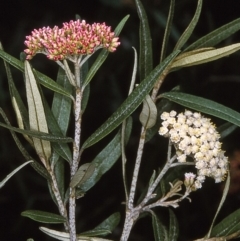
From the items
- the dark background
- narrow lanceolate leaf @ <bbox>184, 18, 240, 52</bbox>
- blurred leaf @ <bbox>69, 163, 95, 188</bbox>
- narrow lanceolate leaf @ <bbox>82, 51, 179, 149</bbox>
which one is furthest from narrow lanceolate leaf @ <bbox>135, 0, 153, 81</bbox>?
the dark background

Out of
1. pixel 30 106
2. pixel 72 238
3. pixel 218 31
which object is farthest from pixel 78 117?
pixel 218 31

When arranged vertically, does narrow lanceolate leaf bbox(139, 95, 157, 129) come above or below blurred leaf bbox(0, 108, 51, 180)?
above

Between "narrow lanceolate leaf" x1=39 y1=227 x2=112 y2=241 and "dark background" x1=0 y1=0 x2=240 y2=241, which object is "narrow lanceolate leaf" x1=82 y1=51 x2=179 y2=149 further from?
"dark background" x1=0 y1=0 x2=240 y2=241

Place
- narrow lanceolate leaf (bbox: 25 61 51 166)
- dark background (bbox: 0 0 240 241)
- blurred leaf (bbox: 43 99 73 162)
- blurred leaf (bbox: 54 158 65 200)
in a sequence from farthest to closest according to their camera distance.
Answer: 1. dark background (bbox: 0 0 240 241)
2. blurred leaf (bbox: 54 158 65 200)
3. blurred leaf (bbox: 43 99 73 162)
4. narrow lanceolate leaf (bbox: 25 61 51 166)

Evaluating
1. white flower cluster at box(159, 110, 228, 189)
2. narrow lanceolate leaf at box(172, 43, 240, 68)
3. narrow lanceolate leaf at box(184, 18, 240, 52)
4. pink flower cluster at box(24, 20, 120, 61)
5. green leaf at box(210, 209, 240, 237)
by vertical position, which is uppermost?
narrow lanceolate leaf at box(184, 18, 240, 52)

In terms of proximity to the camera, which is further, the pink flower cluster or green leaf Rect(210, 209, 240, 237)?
green leaf Rect(210, 209, 240, 237)

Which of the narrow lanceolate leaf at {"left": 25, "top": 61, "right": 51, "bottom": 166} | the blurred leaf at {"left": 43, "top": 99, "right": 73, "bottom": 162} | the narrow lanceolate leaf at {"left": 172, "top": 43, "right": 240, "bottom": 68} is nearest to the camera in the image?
the narrow lanceolate leaf at {"left": 25, "top": 61, "right": 51, "bottom": 166}
